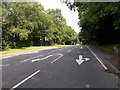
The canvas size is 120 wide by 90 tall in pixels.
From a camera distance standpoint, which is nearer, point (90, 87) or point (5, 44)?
point (90, 87)

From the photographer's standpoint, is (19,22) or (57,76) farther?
(19,22)

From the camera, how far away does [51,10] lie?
79.5m

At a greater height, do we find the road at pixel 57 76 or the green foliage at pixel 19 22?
the green foliage at pixel 19 22

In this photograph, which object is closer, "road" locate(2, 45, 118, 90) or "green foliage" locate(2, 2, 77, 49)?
"road" locate(2, 45, 118, 90)

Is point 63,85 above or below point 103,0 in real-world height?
below

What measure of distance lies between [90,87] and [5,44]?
2802cm

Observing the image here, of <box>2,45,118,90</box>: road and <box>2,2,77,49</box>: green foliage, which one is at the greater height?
<box>2,2,77,49</box>: green foliage

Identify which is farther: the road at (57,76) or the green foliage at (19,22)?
the green foliage at (19,22)

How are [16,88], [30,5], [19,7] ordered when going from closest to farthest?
[16,88] → [19,7] → [30,5]

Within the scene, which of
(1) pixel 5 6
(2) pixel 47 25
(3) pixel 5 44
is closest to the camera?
(3) pixel 5 44

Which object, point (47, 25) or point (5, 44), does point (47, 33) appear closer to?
point (47, 25)

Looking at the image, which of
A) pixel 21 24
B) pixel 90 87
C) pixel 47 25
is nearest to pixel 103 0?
pixel 90 87

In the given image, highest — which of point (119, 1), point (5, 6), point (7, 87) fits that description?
point (5, 6)

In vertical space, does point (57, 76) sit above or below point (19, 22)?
below
